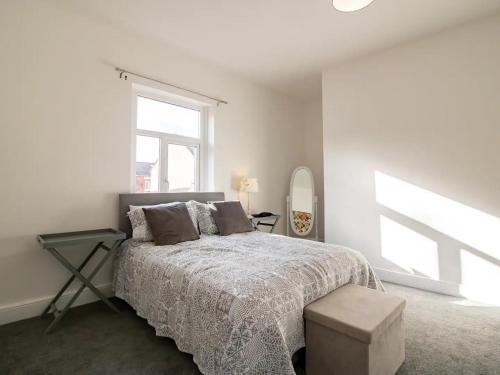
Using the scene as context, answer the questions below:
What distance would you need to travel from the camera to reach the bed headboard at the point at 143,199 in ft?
8.54

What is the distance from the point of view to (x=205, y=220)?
2814mm

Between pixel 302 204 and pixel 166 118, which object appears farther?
pixel 302 204

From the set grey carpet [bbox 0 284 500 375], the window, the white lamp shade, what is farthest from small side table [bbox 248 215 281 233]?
grey carpet [bbox 0 284 500 375]

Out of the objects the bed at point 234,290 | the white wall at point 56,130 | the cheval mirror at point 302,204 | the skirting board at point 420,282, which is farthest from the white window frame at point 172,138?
the skirting board at point 420,282

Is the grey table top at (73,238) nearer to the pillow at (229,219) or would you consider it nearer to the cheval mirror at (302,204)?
the pillow at (229,219)

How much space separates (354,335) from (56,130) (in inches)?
109

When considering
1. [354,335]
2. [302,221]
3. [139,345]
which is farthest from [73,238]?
[302,221]

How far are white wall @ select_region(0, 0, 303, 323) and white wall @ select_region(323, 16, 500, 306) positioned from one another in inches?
94.9

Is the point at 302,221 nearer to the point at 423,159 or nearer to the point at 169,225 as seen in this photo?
the point at 423,159

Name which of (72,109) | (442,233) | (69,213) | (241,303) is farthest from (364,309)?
(72,109)

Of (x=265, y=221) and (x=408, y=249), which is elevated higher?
→ (x=265, y=221)

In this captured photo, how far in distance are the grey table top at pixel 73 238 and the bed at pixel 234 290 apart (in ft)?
0.73

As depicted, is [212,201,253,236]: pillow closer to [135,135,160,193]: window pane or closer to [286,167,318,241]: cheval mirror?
[135,135,160,193]: window pane

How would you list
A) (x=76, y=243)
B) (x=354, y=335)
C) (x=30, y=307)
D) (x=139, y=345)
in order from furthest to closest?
1. (x=30, y=307)
2. (x=76, y=243)
3. (x=139, y=345)
4. (x=354, y=335)
